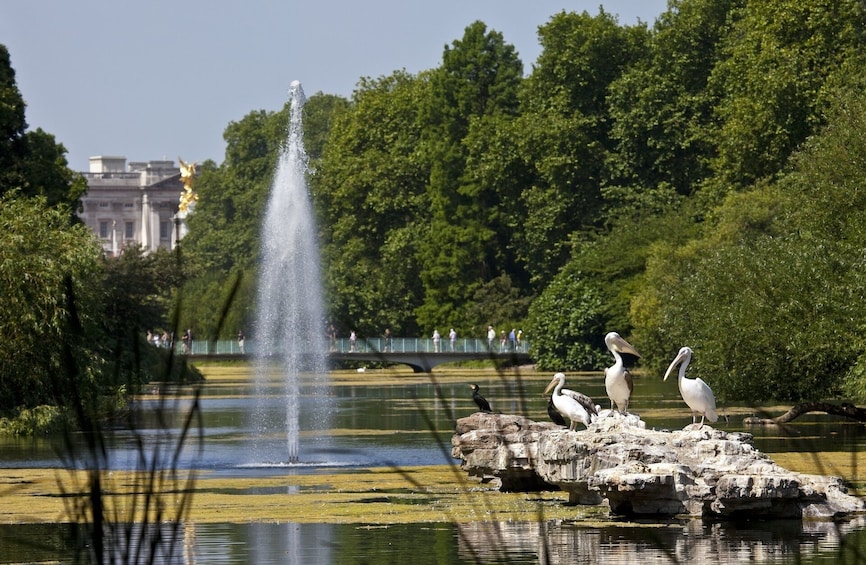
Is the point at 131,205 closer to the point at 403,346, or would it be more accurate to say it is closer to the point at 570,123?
the point at 403,346

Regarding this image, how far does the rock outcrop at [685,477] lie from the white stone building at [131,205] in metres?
155

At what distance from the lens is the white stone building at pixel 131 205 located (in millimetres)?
174250

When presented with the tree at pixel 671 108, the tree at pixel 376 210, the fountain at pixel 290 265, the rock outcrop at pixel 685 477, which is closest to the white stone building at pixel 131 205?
the tree at pixel 376 210

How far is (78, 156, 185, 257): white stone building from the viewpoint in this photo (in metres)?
174

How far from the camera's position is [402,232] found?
93.4 meters

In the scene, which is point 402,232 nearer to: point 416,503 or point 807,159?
point 807,159

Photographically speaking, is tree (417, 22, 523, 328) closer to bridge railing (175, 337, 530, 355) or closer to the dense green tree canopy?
the dense green tree canopy

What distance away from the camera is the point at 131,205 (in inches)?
6954

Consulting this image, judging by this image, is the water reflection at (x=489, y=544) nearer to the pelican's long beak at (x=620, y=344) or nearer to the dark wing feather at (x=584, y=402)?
the pelican's long beak at (x=620, y=344)

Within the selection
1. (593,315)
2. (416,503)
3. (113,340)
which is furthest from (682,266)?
(416,503)

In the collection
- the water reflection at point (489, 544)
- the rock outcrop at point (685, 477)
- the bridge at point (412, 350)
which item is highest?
the bridge at point (412, 350)

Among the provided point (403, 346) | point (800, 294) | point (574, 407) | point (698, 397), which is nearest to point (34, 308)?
point (800, 294)

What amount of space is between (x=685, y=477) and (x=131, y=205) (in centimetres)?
16060

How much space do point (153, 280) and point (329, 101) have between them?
212 ft
